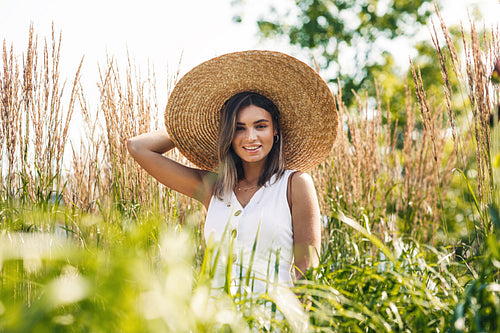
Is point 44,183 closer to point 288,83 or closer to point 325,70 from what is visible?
point 288,83

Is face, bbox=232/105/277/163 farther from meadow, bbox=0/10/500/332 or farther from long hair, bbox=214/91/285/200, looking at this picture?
meadow, bbox=0/10/500/332

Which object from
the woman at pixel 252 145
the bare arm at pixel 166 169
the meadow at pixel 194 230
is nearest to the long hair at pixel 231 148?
the woman at pixel 252 145

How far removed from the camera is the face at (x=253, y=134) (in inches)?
91.0

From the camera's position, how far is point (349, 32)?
53.2 feet

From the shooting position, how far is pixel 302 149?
8.50 ft

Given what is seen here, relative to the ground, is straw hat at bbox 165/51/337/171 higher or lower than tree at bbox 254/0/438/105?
lower

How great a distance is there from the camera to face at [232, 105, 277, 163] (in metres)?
2.31

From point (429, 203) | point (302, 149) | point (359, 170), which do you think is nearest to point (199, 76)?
point (302, 149)

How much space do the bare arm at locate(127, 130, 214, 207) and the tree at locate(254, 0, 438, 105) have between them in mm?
13852

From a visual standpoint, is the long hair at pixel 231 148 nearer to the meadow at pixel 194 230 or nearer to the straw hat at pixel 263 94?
the straw hat at pixel 263 94

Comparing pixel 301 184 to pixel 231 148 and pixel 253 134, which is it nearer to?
pixel 253 134

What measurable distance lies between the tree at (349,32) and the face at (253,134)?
45.5 feet

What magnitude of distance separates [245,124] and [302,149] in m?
0.45

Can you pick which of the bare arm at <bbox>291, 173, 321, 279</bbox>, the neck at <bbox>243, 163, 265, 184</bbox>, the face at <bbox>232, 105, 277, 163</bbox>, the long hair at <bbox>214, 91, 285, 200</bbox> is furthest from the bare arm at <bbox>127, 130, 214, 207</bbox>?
the bare arm at <bbox>291, 173, 321, 279</bbox>
